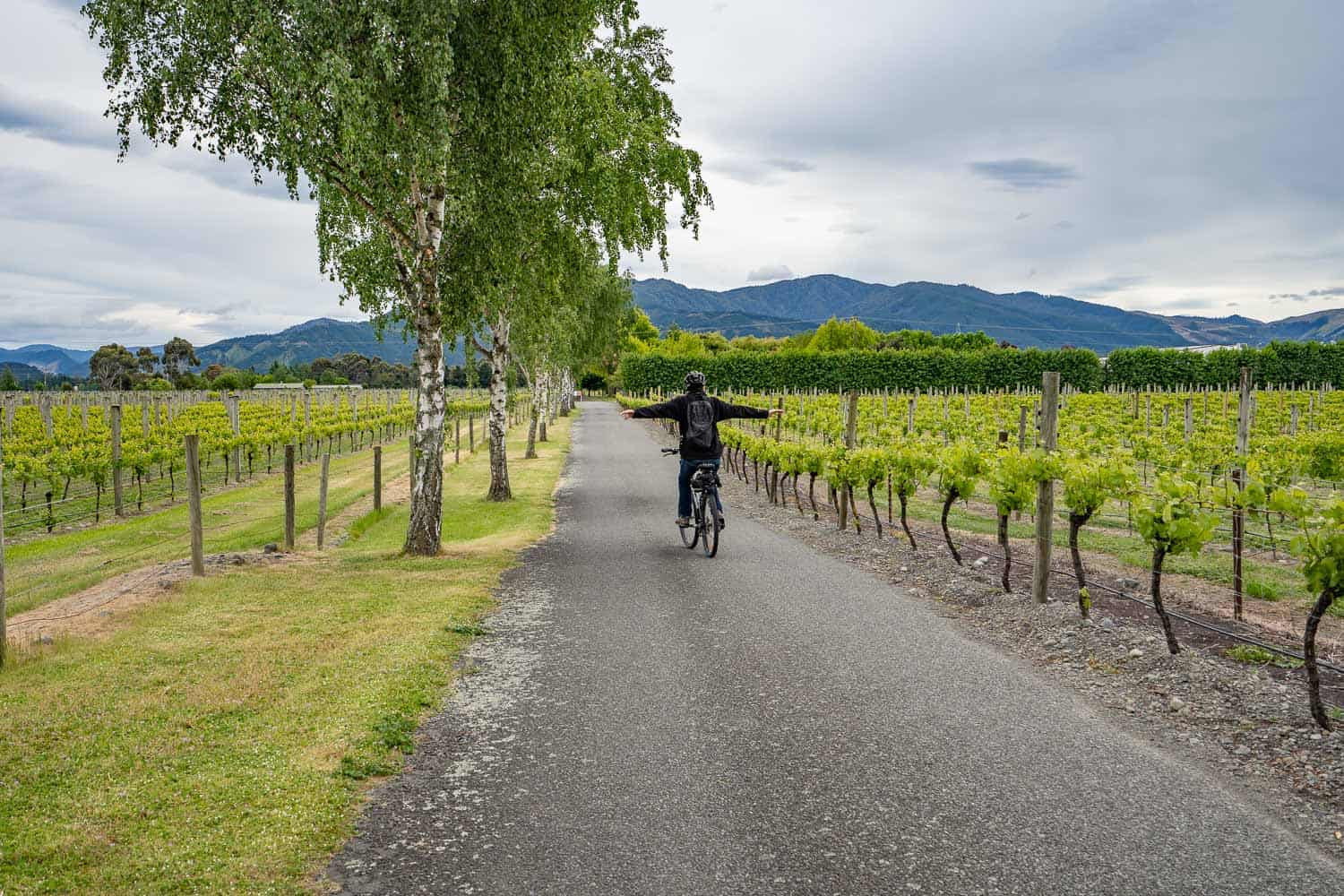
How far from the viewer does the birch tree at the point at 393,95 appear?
1004cm

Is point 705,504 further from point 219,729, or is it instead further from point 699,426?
point 219,729

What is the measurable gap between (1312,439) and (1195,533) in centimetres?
1393

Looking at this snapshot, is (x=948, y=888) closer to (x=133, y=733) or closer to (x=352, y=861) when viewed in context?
(x=352, y=861)

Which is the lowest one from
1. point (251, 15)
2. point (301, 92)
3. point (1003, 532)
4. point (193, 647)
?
point (193, 647)

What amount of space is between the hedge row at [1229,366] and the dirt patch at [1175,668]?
68.3 metres

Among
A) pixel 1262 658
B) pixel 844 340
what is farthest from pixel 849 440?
pixel 844 340

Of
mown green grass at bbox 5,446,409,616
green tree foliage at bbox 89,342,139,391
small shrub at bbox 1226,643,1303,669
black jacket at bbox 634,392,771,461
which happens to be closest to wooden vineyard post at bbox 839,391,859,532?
black jacket at bbox 634,392,771,461

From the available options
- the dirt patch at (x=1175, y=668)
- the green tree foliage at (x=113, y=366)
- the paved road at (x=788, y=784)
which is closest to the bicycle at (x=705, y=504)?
the dirt patch at (x=1175, y=668)

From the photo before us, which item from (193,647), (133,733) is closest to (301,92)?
(193,647)

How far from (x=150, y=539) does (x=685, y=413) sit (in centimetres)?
1166

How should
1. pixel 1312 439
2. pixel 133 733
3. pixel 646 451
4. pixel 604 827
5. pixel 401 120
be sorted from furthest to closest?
pixel 646 451, pixel 1312 439, pixel 401 120, pixel 133 733, pixel 604 827

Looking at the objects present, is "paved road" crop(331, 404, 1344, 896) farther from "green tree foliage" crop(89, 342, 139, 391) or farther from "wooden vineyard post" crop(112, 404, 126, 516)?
"green tree foliage" crop(89, 342, 139, 391)

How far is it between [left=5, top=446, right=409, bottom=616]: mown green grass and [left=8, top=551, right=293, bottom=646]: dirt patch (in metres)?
1.06

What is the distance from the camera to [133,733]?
18.3 feet
